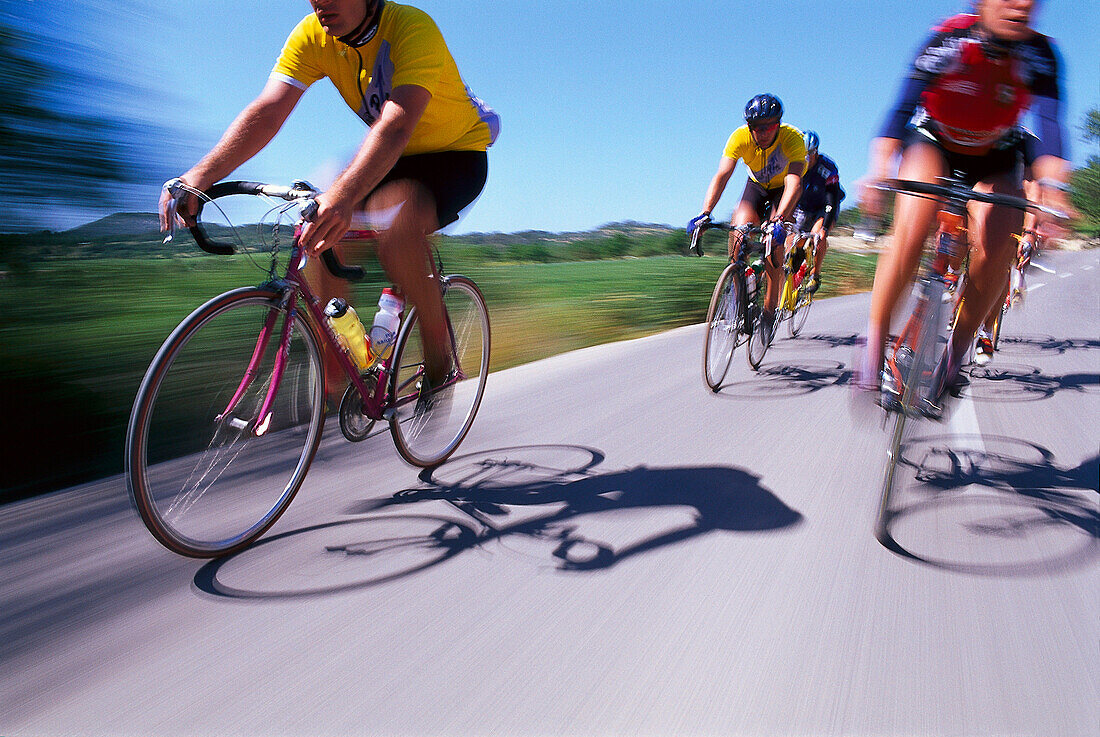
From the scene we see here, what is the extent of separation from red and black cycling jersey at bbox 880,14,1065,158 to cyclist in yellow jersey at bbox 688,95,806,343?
2.27 metres

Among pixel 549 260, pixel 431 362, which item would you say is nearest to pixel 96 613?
pixel 431 362

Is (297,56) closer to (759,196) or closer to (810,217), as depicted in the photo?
(759,196)

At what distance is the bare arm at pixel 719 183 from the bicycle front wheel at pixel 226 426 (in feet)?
12.1

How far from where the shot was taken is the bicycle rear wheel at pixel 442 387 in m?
3.18

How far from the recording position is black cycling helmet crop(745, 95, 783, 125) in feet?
17.9

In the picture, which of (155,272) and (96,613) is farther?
(155,272)

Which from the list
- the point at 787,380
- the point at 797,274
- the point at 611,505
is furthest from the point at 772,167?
the point at 611,505

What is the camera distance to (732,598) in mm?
2244

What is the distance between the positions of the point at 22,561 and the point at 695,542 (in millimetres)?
2287

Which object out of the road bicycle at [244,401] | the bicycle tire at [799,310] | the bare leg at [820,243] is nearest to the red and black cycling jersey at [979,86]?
the road bicycle at [244,401]

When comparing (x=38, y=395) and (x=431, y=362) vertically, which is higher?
(x=431, y=362)

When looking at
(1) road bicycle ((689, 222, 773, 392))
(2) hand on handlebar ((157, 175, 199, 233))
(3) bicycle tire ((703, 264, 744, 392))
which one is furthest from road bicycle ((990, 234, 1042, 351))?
(2) hand on handlebar ((157, 175, 199, 233))

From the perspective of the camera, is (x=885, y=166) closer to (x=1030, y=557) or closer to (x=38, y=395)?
(x=1030, y=557)

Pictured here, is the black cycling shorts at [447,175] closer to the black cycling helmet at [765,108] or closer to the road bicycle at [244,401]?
the road bicycle at [244,401]
